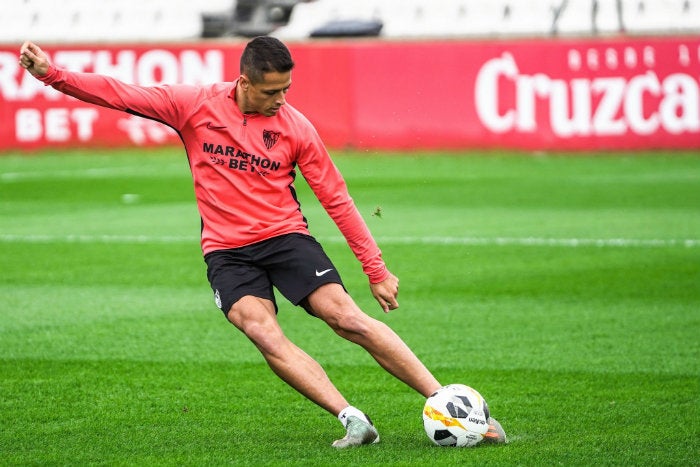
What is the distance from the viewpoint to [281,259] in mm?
6297

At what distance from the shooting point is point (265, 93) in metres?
6.11

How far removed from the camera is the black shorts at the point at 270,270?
20.5 feet

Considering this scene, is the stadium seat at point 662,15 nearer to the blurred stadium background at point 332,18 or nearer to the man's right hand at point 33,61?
the blurred stadium background at point 332,18

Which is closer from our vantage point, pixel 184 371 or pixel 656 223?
pixel 184 371

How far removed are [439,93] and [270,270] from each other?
733 inches

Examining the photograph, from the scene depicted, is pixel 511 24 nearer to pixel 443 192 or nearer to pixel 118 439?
pixel 443 192

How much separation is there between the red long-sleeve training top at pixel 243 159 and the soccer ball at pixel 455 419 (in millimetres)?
627

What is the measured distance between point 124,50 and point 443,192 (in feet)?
32.0

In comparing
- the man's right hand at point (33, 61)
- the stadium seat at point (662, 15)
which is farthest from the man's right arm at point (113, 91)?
the stadium seat at point (662, 15)

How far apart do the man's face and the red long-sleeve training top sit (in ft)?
0.24

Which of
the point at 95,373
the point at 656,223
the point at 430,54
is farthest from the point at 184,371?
the point at 430,54

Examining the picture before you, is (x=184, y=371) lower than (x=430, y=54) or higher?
higher

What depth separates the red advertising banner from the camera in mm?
23453

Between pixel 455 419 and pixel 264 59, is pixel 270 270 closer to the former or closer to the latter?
pixel 264 59
